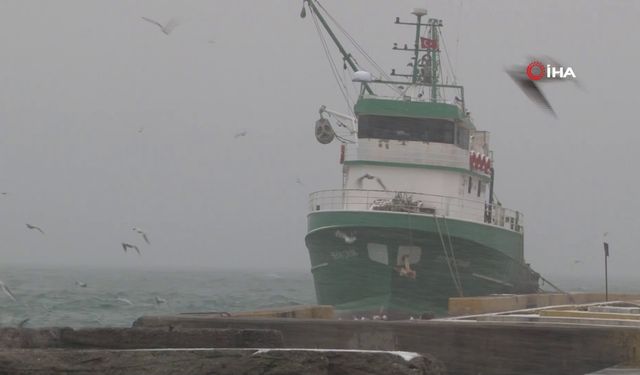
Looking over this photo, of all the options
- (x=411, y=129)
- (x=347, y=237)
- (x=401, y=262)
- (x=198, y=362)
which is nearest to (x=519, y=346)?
(x=198, y=362)

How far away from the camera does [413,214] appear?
27.2 m

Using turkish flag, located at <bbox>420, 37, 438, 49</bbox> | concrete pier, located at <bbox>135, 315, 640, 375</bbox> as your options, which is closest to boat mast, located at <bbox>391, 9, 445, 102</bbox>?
turkish flag, located at <bbox>420, 37, 438, 49</bbox>

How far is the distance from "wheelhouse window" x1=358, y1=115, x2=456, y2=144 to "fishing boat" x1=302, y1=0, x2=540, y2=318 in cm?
3

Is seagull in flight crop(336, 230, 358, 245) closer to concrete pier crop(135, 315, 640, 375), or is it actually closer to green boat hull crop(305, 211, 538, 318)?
green boat hull crop(305, 211, 538, 318)

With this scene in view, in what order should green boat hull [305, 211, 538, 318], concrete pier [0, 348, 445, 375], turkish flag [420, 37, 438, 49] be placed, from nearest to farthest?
concrete pier [0, 348, 445, 375]
green boat hull [305, 211, 538, 318]
turkish flag [420, 37, 438, 49]

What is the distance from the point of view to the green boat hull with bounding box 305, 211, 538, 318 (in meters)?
26.9

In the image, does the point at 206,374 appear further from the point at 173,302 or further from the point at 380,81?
the point at 173,302

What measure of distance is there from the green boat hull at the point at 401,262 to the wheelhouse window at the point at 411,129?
2979mm

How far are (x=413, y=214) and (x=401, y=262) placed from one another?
114cm

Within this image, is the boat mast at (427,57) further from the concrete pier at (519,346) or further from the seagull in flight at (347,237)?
the concrete pier at (519,346)

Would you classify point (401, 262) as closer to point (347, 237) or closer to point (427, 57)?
point (347, 237)

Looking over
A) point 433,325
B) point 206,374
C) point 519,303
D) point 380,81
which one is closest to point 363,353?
point 206,374

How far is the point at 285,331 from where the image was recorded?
9.48m

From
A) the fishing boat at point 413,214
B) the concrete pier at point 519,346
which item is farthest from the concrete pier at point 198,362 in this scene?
the fishing boat at point 413,214
